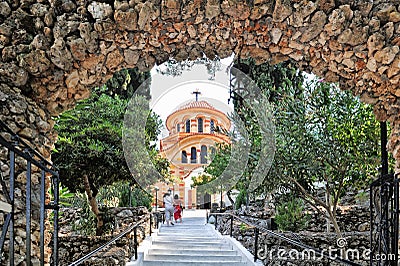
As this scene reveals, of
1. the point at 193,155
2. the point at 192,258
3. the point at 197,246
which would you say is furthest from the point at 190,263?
the point at 193,155

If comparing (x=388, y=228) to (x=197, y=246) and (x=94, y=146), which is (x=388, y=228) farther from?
(x=94, y=146)

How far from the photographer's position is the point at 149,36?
361cm

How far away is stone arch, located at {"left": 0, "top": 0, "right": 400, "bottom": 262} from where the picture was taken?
3467 millimetres

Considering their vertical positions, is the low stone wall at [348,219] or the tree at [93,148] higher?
the tree at [93,148]

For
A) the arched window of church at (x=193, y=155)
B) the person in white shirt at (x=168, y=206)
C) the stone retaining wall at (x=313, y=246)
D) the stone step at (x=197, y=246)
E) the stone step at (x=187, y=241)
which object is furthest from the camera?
the arched window of church at (x=193, y=155)

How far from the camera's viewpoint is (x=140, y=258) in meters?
7.00

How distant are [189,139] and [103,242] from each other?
8711 millimetres

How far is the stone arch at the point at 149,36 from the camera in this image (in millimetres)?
3467

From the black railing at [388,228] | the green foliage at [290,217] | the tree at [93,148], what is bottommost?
the green foliage at [290,217]

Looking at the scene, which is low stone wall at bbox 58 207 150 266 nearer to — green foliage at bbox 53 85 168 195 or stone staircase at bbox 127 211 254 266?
stone staircase at bbox 127 211 254 266

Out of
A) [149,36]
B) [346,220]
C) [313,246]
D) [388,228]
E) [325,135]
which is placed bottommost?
[313,246]

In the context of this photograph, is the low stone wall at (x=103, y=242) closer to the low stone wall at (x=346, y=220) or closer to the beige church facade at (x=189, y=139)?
the beige church facade at (x=189, y=139)

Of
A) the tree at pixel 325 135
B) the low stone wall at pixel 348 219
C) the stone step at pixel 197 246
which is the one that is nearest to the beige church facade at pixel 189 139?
the low stone wall at pixel 348 219

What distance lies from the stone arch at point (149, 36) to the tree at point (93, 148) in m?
5.74
